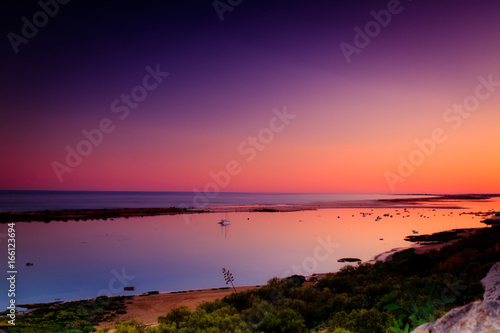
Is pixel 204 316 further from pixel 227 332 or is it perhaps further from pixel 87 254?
pixel 87 254

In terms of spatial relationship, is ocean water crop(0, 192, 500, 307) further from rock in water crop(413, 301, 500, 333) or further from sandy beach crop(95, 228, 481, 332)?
rock in water crop(413, 301, 500, 333)

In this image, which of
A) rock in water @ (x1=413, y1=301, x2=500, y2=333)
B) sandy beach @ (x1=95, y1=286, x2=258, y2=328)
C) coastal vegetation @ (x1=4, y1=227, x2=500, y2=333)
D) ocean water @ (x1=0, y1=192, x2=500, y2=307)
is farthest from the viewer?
ocean water @ (x1=0, y1=192, x2=500, y2=307)

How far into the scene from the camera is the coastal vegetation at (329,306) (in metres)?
6.98

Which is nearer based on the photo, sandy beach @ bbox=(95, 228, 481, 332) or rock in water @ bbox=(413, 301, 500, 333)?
rock in water @ bbox=(413, 301, 500, 333)

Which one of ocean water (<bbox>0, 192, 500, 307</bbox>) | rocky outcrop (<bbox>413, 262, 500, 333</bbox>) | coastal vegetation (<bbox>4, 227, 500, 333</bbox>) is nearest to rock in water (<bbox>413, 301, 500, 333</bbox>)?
rocky outcrop (<bbox>413, 262, 500, 333</bbox>)

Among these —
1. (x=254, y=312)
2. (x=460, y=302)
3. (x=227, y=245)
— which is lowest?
(x=460, y=302)

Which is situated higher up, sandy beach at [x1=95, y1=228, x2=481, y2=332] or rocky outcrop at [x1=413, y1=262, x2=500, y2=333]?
rocky outcrop at [x1=413, y1=262, x2=500, y2=333]

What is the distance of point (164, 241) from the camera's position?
1320 inches

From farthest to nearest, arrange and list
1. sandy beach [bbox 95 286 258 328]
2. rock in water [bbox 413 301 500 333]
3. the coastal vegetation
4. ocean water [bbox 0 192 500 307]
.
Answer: ocean water [bbox 0 192 500 307]
sandy beach [bbox 95 286 258 328]
the coastal vegetation
rock in water [bbox 413 301 500 333]

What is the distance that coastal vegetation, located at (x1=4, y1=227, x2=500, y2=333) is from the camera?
22.9 feet

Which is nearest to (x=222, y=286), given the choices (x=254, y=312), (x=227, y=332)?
(x=254, y=312)

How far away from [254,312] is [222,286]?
11.5 metres

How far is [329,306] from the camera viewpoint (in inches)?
354

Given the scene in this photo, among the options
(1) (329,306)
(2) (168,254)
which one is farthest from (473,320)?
(2) (168,254)
